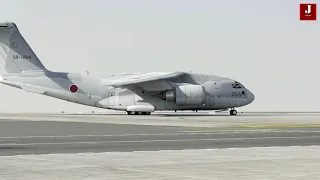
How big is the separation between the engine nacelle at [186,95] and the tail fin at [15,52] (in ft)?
47.3

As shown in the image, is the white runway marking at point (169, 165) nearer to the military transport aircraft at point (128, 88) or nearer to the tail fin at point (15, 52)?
the military transport aircraft at point (128, 88)

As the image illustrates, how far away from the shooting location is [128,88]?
3162 inches

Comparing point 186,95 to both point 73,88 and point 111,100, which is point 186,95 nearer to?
point 111,100

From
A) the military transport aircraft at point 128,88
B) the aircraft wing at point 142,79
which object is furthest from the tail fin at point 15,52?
the aircraft wing at point 142,79

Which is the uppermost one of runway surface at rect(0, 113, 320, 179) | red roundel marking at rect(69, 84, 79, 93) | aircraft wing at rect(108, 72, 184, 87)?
aircraft wing at rect(108, 72, 184, 87)

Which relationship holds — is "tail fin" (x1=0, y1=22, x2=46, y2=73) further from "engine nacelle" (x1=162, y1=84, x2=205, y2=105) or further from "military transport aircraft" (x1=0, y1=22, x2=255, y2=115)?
"engine nacelle" (x1=162, y1=84, x2=205, y2=105)

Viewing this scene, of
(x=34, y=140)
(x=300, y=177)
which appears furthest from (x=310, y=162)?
(x=34, y=140)

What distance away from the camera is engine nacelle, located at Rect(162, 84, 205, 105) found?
78.8 meters

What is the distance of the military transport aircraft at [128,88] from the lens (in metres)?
79.6

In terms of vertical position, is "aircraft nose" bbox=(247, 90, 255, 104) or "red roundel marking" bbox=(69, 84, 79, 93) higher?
"red roundel marking" bbox=(69, 84, 79, 93)

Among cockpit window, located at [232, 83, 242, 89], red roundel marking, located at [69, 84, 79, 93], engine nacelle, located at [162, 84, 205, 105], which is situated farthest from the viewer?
cockpit window, located at [232, 83, 242, 89]

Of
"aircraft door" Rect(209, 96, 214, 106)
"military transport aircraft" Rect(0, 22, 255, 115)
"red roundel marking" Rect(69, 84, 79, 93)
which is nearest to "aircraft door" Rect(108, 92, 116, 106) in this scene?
"military transport aircraft" Rect(0, 22, 255, 115)

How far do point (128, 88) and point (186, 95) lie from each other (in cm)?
640

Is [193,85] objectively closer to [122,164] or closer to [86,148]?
[86,148]
